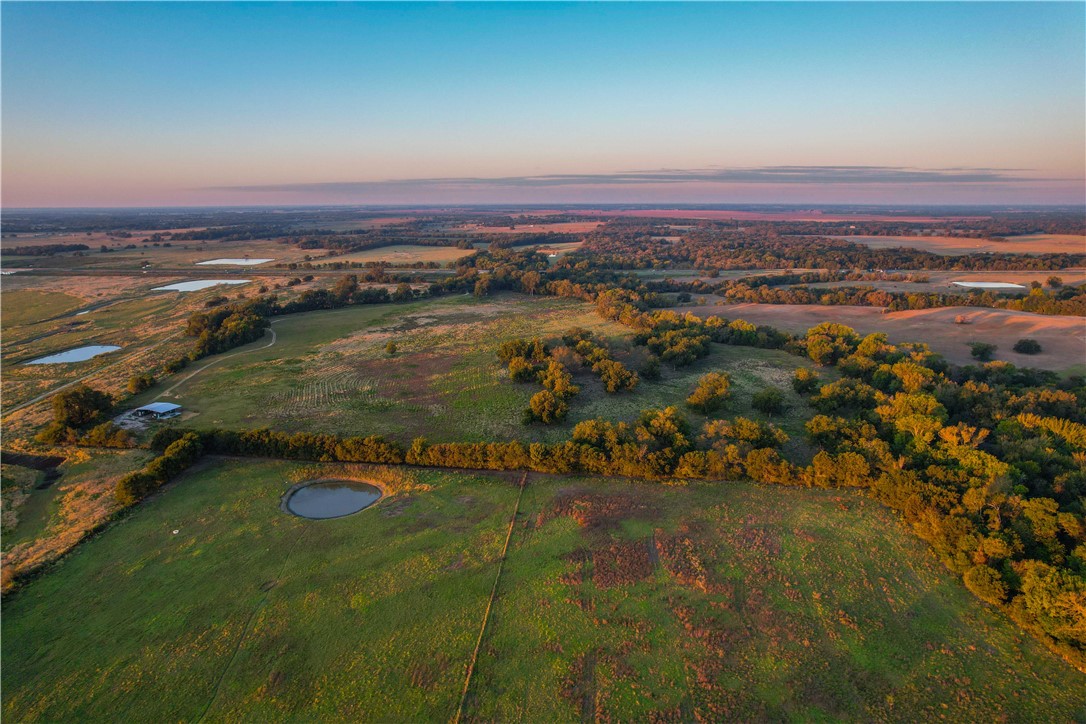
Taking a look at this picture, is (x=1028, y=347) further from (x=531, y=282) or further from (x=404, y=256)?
(x=404, y=256)

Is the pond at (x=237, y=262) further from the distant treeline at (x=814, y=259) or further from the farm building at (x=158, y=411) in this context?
the farm building at (x=158, y=411)

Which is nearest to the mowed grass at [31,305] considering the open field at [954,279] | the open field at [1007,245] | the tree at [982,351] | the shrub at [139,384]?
the shrub at [139,384]

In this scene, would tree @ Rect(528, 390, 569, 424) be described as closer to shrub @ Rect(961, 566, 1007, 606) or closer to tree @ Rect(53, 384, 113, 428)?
shrub @ Rect(961, 566, 1007, 606)

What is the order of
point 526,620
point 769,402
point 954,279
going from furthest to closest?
point 954,279, point 769,402, point 526,620

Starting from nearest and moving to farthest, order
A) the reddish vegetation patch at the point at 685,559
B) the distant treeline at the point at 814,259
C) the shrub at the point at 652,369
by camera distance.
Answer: the reddish vegetation patch at the point at 685,559, the shrub at the point at 652,369, the distant treeline at the point at 814,259

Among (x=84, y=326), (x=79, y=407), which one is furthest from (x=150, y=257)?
(x=79, y=407)

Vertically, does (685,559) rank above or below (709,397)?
below

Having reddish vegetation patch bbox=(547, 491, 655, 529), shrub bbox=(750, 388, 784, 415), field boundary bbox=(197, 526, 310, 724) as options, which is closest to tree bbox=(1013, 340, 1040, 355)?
shrub bbox=(750, 388, 784, 415)
